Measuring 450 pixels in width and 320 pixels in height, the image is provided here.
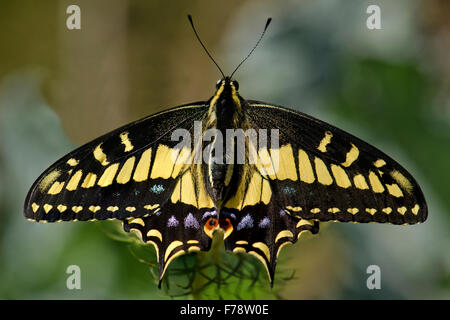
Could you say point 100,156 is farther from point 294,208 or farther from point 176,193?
point 294,208

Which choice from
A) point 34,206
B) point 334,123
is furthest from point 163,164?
point 334,123

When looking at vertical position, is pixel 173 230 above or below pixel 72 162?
below

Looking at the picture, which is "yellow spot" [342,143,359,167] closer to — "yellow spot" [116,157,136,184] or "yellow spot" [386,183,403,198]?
"yellow spot" [386,183,403,198]

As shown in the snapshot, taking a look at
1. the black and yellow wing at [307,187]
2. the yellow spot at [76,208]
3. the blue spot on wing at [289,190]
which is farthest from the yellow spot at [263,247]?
the yellow spot at [76,208]

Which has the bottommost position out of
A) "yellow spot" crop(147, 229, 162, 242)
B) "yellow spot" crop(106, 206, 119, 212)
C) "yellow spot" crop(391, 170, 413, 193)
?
"yellow spot" crop(147, 229, 162, 242)

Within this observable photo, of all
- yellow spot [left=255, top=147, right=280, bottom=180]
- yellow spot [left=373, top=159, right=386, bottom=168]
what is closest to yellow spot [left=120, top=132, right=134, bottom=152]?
yellow spot [left=255, top=147, right=280, bottom=180]

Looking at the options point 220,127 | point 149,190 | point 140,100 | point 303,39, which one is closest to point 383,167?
point 220,127

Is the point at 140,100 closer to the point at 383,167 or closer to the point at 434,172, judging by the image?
the point at 434,172
